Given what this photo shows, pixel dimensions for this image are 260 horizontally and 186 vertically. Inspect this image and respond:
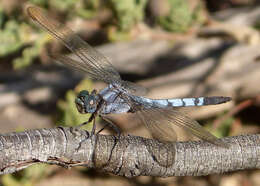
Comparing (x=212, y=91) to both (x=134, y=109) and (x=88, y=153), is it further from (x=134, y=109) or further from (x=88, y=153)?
(x=88, y=153)

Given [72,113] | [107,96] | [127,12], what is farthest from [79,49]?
[127,12]

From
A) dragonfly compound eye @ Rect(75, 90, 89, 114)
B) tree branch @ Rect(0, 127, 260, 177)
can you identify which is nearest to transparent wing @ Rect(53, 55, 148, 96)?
dragonfly compound eye @ Rect(75, 90, 89, 114)

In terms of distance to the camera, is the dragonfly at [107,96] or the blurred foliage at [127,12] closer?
the dragonfly at [107,96]

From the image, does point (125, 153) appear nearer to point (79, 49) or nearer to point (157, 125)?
point (157, 125)

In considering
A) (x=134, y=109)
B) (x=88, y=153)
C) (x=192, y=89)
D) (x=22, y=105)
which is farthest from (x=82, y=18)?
(x=88, y=153)

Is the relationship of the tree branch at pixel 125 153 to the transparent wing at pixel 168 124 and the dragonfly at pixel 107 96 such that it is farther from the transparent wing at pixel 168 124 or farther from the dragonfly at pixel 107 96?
the dragonfly at pixel 107 96

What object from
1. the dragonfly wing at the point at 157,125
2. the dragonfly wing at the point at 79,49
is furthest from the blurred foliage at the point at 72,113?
the dragonfly wing at the point at 157,125

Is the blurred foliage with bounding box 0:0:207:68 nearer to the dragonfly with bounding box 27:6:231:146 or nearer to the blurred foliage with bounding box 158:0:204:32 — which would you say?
the blurred foliage with bounding box 158:0:204:32
